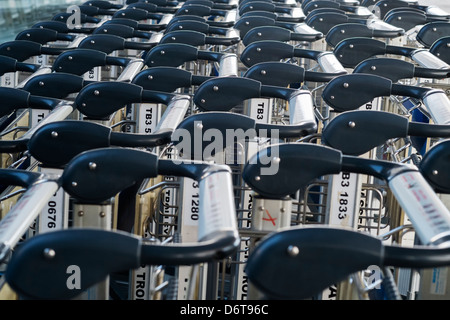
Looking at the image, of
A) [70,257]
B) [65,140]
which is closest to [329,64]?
[65,140]

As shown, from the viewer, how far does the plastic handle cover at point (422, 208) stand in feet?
6.03

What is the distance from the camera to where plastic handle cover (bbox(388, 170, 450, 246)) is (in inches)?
72.4

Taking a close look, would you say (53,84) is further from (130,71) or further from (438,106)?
(438,106)

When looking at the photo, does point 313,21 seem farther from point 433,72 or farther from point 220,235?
point 220,235

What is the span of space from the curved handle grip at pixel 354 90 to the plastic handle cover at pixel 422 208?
1.52 metres

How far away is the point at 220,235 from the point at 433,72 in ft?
10.3

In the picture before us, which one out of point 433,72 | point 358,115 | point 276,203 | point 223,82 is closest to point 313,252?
point 276,203

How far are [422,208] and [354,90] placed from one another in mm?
1840

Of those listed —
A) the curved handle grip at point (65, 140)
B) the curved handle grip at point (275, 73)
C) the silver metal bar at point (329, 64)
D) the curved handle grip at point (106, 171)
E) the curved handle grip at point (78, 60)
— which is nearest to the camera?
the curved handle grip at point (106, 171)

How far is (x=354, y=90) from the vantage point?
3779 mm

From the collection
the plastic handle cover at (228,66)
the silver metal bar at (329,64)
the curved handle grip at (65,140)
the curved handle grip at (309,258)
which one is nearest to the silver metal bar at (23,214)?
the curved handle grip at (65,140)

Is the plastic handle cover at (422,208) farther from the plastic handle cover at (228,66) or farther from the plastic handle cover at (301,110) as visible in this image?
the plastic handle cover at (228,66)

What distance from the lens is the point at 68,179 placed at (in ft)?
7.50

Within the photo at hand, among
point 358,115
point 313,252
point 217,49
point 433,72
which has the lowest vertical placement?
point 217,49
